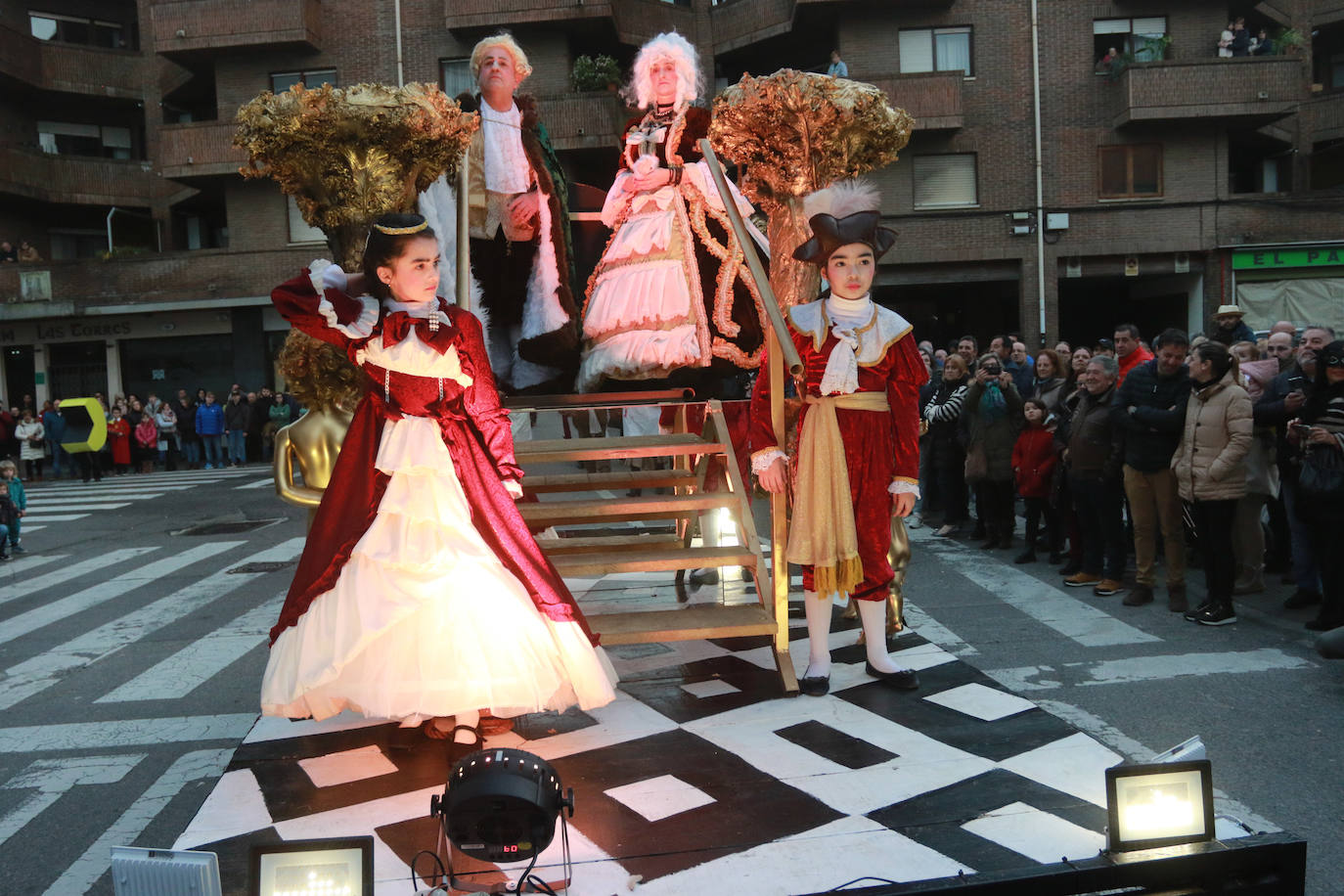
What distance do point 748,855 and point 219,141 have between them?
22148mm

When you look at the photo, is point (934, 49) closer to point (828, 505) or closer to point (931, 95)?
point (931, 95)

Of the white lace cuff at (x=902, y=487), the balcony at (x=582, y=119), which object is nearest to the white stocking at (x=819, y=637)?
the white lace cuff at (x=902, y=487)

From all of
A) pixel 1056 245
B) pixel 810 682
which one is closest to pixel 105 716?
pixel 810 682

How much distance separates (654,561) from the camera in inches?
183

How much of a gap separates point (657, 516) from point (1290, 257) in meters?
19.8

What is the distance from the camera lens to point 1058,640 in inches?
233

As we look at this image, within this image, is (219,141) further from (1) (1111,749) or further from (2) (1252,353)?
(1) (1111,749)

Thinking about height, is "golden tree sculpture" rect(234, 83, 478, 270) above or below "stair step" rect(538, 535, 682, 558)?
above

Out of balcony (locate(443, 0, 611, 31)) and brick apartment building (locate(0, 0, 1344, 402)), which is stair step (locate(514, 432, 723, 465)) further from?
balcony (locate(443, 0, 611, 31))

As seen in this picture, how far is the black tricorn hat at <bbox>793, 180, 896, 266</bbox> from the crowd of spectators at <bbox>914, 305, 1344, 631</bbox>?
9.18ft

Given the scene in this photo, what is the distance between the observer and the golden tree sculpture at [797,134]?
16.7 feet

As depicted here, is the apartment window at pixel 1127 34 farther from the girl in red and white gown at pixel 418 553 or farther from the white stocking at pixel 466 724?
the white stocking at pixel 466 724

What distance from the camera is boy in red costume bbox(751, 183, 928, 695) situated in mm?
4402

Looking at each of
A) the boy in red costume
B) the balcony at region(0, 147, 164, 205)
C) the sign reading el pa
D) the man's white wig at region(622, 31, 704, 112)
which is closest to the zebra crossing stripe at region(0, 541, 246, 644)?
the man's white wig at region(622, 31, 704, 112)
